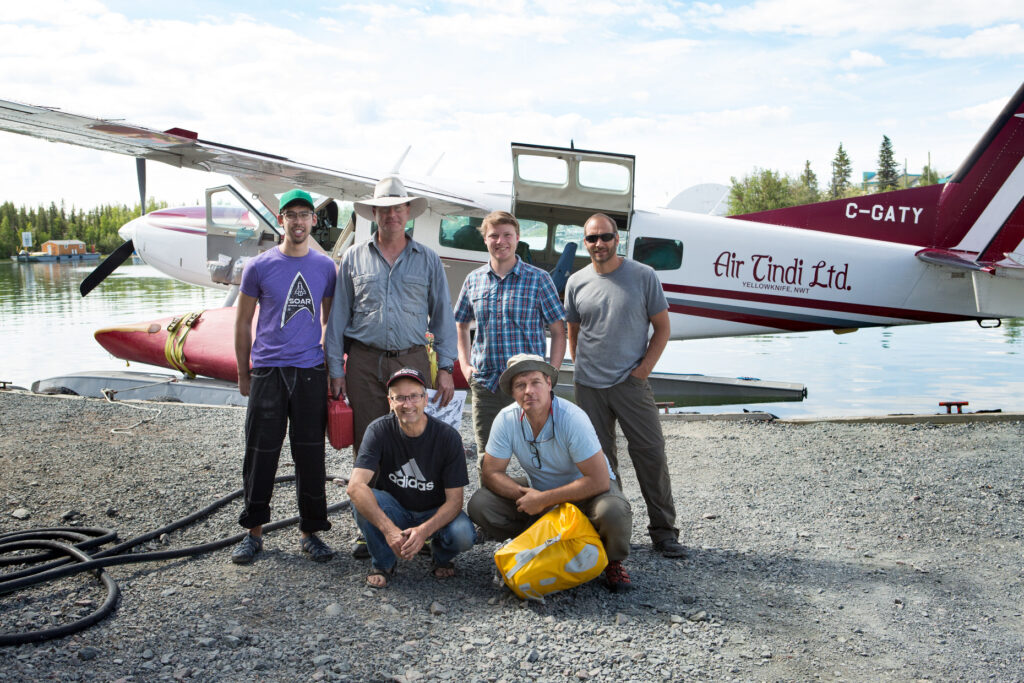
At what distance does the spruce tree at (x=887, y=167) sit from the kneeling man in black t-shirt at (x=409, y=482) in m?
92.4

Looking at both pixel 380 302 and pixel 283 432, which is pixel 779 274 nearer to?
pixel 380 302

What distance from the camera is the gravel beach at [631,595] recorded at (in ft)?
8.41

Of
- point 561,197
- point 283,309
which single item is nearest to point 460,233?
point 561,197

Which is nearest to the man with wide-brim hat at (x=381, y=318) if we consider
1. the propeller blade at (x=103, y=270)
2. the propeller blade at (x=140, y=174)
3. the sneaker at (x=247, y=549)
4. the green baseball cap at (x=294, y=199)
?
the green baseball cap at (x=294, y=199)

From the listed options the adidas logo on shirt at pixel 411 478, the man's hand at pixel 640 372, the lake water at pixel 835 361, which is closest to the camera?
the adidas logo on shirt at pixel 411 478

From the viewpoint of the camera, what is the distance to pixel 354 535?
12.5ft

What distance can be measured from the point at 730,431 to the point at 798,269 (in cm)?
309

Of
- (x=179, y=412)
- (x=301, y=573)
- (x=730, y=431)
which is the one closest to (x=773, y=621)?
(x=301, y=573)

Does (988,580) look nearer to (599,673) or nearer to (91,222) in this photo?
(599,673)

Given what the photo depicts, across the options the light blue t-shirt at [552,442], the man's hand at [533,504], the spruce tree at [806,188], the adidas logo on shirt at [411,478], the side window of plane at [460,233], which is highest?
the spruce tree at [806,188]

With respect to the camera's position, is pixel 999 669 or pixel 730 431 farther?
pixel 730 431

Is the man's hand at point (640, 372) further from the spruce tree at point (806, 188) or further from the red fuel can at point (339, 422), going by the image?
the spruce tree at point (806, 188)

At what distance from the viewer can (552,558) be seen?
3010 millimetres

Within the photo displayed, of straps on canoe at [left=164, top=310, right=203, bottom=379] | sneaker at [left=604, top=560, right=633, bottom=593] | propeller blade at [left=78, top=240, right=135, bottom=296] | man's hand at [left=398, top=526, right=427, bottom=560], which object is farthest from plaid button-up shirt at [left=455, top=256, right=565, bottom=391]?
propeller blade at [left=78, top=240, right=135, bottom=296]
